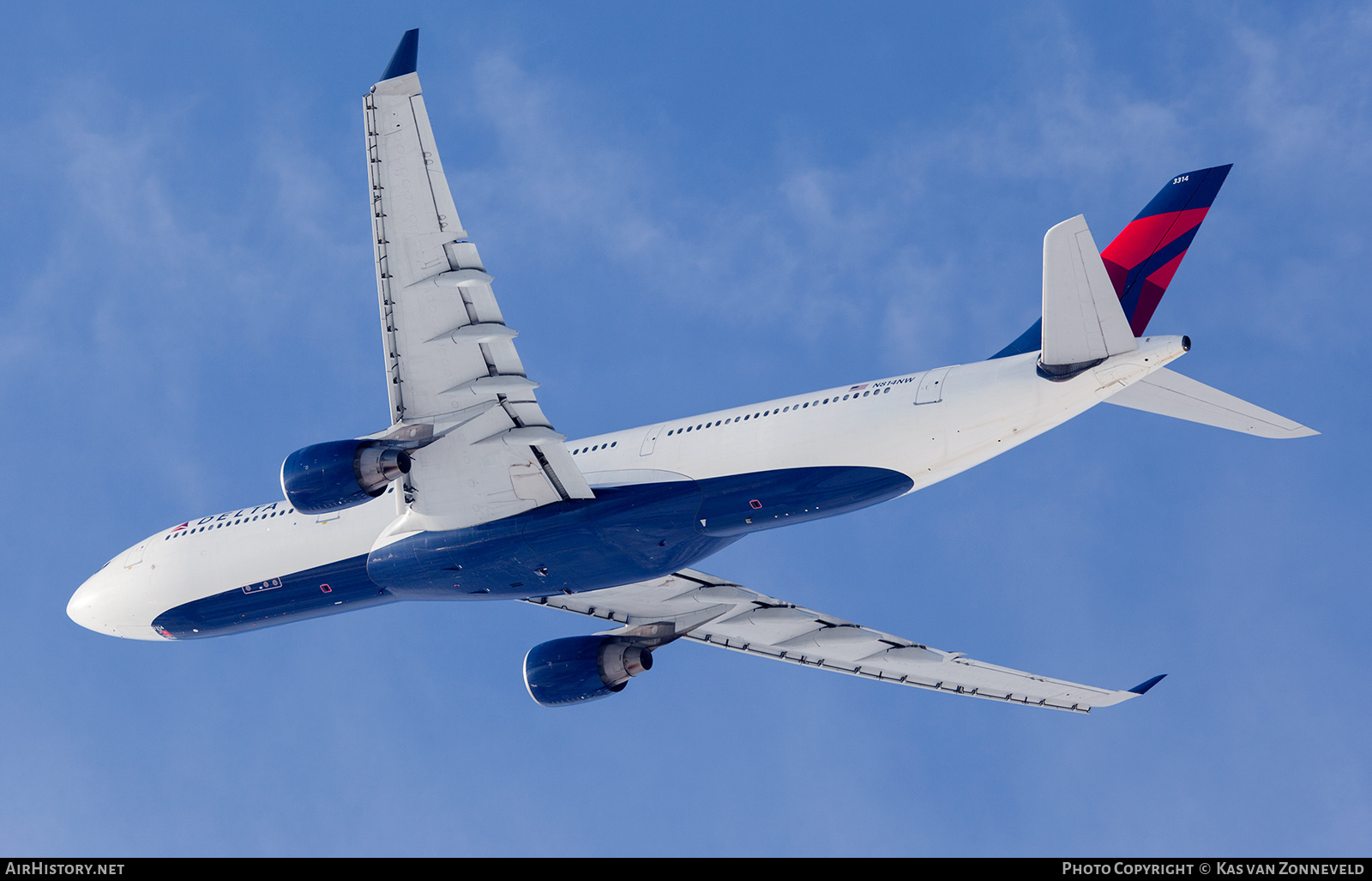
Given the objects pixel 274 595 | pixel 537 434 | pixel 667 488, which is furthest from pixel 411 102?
pixel 274 595

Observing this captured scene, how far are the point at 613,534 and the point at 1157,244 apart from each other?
34.7 feet

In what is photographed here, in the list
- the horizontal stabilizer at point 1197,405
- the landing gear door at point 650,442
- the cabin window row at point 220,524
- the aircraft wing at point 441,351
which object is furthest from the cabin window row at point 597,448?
the horizontal stabilizer at point 1197,405

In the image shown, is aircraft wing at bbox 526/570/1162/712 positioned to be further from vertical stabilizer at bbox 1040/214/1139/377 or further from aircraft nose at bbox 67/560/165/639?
vertical stabilizer at bbox 1040/214/1139/377

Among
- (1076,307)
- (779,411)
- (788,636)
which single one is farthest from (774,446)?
(788,636)

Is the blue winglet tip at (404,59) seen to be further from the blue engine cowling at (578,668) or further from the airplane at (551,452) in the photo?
the blue engine cowling at (578,668)

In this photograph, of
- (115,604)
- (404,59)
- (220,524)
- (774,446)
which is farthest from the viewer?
(115,604)

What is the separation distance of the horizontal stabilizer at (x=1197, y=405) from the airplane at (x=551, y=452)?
0.10ft

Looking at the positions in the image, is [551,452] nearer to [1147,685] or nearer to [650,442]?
[650,442]

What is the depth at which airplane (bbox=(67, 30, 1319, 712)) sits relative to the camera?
2008 cm

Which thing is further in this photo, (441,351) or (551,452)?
(551,452)

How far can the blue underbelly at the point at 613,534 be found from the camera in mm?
22750

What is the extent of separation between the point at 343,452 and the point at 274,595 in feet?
20.9

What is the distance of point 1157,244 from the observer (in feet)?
77.0

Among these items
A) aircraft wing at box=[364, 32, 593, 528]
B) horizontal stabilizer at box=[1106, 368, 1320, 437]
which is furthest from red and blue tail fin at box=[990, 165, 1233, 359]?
aircraft wing at box=[364, 32, 593, 528]
